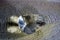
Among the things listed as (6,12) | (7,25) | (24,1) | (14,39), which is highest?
(24,1)

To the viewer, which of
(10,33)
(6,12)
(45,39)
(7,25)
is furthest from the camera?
(6,12)

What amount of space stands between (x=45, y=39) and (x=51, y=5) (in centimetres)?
65

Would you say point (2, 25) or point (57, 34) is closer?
point (57, 34)

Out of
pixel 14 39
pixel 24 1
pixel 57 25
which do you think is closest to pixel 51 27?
pixel 57 25

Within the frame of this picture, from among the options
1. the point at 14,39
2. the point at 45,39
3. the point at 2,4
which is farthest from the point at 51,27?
the point at 2,4

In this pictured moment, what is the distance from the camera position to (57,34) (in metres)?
1.41

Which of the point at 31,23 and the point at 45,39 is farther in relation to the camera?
the point at 31,23

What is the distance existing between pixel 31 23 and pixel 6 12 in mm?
366

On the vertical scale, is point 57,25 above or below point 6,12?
below

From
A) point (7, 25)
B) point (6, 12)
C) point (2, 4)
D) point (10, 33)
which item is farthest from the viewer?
point (2, 4)

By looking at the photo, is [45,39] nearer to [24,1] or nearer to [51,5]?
[51,5]

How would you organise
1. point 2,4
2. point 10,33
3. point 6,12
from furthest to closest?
point 2,4 < point 6,12 < point 10,33

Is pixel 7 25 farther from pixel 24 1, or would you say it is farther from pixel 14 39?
pixel 24 1

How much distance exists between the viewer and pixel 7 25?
5.10 feet
